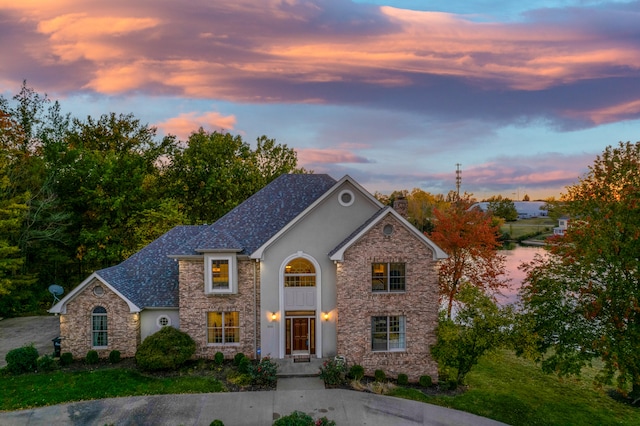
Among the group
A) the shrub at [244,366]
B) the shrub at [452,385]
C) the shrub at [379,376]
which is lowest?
the shrub at [452,385]

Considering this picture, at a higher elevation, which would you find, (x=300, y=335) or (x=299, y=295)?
(x=299, y=295)

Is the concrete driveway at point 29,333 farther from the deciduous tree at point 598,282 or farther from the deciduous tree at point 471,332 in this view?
the deciduous tree at point 598,282

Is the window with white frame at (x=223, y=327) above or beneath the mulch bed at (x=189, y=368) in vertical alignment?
above

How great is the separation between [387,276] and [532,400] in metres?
8.48

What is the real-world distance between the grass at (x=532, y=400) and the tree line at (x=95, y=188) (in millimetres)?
24383

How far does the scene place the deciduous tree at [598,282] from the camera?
16.7 meters

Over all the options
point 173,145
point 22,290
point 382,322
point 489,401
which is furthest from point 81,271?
point 489,401

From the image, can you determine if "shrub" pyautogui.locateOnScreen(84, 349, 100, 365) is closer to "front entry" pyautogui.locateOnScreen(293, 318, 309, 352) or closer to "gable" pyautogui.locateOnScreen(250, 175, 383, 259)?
"gable" pyautogui.locateOnScreen(250, 175, 383, 259)

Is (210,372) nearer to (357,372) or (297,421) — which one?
(357,372)

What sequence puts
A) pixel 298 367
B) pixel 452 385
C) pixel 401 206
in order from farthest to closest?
pixel 401 206 → pixel 298 367 → pixel 452 385

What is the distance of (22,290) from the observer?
29.5 metres

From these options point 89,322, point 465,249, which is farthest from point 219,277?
point 465,249

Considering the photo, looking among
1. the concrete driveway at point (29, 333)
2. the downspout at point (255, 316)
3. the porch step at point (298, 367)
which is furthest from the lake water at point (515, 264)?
the concrete driveway at point (29, 333)

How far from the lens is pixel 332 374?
57.2 feet
